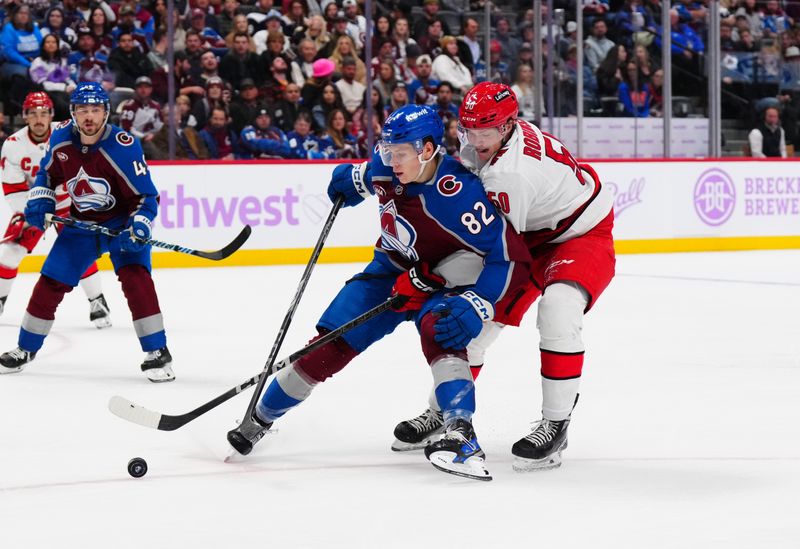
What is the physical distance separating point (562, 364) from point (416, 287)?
1.34 feet

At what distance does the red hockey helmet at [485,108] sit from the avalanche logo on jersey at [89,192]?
1.89m

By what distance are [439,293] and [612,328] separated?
9.30 feet

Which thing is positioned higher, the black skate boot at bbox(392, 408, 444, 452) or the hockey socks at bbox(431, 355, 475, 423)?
the hockey socks at bbox(431, 355, 475, 423)

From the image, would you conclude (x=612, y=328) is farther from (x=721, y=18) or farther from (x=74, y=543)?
(x=721, y=18)

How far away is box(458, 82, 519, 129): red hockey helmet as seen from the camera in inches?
114

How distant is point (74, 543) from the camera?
230cm

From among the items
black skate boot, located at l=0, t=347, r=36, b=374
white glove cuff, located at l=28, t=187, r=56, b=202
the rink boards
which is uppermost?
white glove cuff, located at l=28, t=187, r=56, b=202

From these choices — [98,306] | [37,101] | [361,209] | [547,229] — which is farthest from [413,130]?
[361,209]

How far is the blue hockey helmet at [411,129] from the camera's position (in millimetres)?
2773

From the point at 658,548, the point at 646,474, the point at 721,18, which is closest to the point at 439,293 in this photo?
the point at 646,474

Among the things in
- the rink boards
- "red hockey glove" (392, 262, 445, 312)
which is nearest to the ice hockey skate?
"red hockey glove" (392, 262, 445, 312)

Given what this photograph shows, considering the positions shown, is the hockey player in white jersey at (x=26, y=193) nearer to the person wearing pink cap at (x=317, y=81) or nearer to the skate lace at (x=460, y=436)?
the person wearing pink cap at (x=317, y=81)

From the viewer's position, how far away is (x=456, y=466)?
271 cm

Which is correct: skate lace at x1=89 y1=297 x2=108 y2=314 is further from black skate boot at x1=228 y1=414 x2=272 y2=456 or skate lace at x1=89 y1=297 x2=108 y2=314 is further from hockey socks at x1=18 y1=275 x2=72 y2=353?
black skate boot at x1=228 y1=414 x2=272 y2=456
